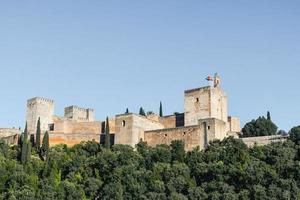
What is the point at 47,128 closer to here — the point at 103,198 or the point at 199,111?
the point at 199,111

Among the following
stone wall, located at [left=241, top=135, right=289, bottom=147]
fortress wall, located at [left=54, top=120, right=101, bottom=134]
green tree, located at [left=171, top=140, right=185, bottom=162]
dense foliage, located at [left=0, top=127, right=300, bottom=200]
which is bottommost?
dense foliage, located at [left=0, top=127, right=300, bottom=200]

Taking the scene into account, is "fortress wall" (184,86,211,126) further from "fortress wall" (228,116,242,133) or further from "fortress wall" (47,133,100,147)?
"fortress wall" (47,133,100,147)

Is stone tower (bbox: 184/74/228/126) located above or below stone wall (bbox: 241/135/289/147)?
above

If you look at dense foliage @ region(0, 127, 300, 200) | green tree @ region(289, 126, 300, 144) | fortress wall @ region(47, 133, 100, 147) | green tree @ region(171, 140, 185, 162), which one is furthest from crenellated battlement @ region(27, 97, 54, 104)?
green tree @ region(289, 126, 300, 144)

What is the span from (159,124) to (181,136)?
22.7ft

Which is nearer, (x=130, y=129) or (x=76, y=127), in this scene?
(x=130, y=129)

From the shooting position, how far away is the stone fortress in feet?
165

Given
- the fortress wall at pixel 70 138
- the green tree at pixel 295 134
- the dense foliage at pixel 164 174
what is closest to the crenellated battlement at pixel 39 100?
the fortress wall at pixel 70 138

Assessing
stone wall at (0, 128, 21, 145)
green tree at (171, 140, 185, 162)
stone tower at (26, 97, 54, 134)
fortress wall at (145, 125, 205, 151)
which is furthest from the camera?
stone tower at (26, 97, 54, 134)

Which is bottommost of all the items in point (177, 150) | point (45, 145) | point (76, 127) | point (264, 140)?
point (177, 150)

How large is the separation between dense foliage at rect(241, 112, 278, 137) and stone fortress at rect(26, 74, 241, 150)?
1.28m

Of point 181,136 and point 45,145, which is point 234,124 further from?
point 45,145

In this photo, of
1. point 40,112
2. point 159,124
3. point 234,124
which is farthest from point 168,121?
point 40,112

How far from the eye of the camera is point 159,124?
5756 centimetres
